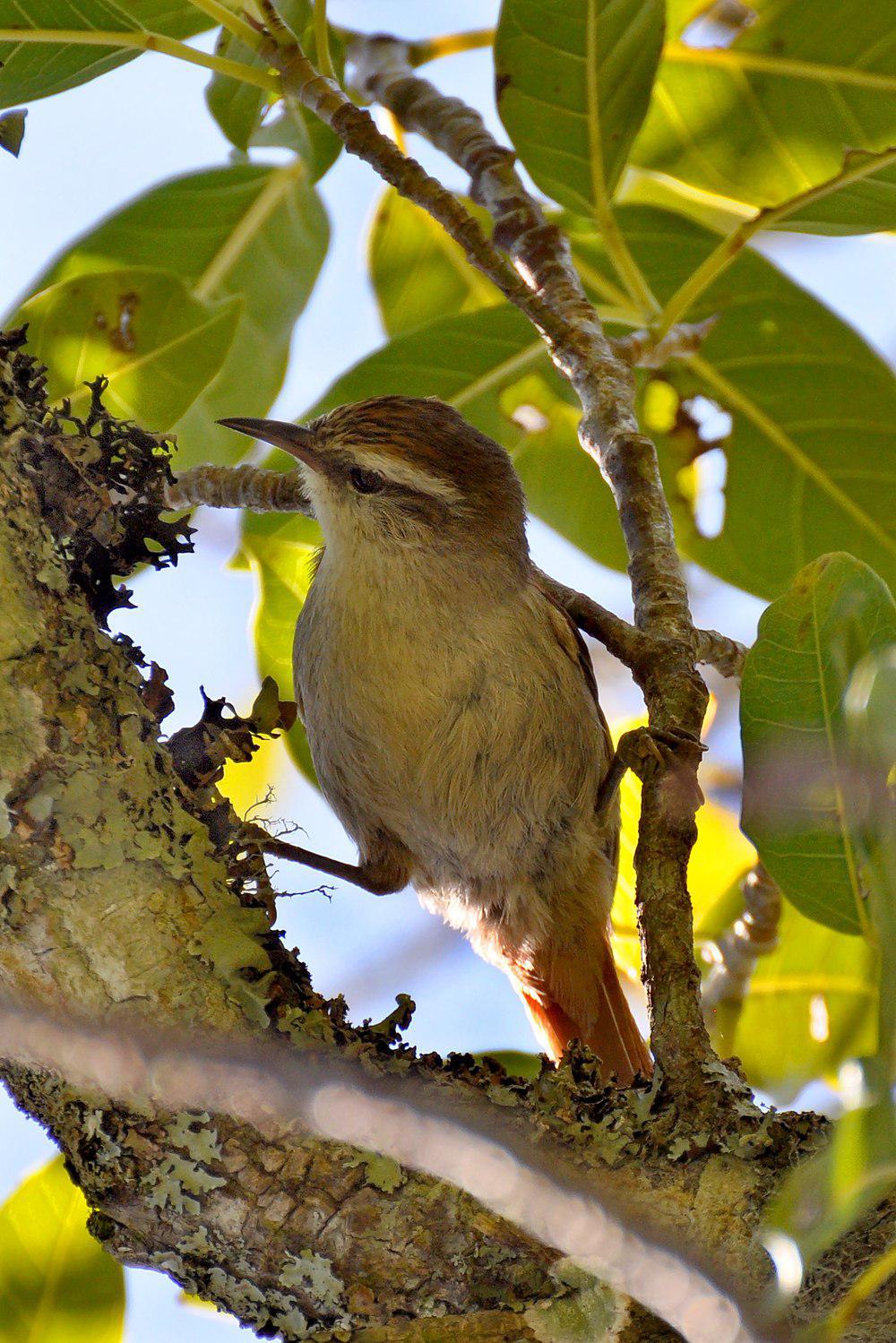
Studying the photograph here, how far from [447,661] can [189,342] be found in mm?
924

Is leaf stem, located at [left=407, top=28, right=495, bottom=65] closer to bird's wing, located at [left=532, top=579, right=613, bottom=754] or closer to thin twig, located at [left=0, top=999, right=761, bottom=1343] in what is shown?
bird's wing, located at [left=532, top=579, right=613, bottom=754]

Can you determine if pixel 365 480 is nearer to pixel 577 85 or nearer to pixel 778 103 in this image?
pixel 577 85

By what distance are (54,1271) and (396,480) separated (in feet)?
5.89

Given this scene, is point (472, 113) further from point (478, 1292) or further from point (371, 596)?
point (478, 1292)

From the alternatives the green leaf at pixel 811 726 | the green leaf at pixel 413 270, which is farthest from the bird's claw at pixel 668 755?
the green leaf at pixel 413 270

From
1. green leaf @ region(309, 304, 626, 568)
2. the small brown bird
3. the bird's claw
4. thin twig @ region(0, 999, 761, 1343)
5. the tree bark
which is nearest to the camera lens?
thin twig @ region(0, 999, 761, 1343)

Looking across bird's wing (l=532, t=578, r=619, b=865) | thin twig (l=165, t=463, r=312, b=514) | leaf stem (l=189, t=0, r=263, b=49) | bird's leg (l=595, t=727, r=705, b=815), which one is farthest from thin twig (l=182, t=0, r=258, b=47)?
bird's leg (l=595, t=727, r=705, b=815)

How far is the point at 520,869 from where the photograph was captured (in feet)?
9.27

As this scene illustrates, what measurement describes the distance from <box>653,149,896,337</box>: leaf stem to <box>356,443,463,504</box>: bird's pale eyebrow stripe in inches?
23.4

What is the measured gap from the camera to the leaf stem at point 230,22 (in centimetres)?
264

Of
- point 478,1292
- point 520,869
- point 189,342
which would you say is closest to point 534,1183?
point 478,1292

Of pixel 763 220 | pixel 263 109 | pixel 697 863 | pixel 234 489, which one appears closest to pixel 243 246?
pixel 263 109

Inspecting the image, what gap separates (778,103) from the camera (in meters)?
2.95

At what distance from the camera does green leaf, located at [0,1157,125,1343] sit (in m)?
2.46
